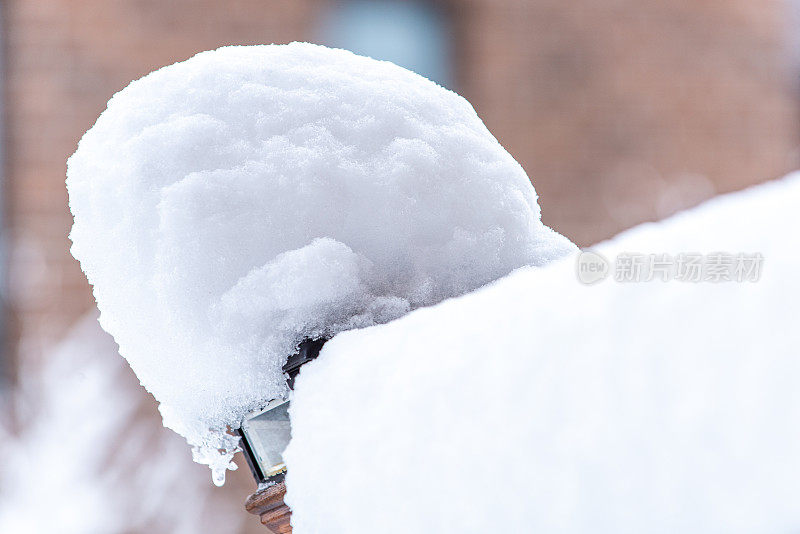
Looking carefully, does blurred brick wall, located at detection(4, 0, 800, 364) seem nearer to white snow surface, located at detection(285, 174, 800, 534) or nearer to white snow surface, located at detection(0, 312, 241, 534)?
white snow surface, located at detection(0, 312, 241, 534)

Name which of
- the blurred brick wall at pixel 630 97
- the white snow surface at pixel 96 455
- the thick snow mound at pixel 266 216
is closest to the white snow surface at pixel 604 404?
the thick snow mound at pixel 266 216

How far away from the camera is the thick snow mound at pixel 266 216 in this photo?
0.55 meters

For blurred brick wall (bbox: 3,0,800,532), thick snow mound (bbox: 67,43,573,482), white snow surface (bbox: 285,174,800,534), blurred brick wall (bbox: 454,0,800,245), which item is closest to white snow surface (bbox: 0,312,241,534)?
blurred brick wall (bbox: 3,0,800,532)

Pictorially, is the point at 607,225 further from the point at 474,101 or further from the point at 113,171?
the point at 113,171

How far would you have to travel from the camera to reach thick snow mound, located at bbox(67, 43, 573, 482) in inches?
21.5

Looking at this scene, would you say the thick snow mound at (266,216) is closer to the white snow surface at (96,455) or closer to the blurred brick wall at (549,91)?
the white snow surface at (96,455)

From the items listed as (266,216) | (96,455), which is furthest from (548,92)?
(266,216)

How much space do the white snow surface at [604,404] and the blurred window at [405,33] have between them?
351 cm

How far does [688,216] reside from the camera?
1.17ft

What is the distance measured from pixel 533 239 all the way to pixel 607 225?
3.35 m

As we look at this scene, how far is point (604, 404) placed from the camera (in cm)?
30

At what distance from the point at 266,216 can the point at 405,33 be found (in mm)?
3447

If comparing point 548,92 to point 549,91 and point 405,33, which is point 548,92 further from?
point 405,33

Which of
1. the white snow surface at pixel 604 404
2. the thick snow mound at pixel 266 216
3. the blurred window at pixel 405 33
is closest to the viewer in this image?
the white snow surface at pixel 604 404
